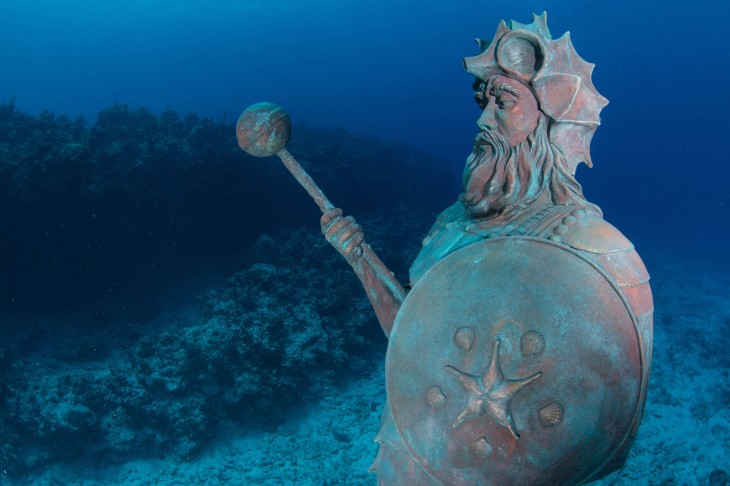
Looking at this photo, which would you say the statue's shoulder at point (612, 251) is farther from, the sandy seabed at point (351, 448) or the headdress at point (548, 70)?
the sandy seabed at point (351, 448)

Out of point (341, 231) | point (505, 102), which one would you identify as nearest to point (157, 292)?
point (341, 231)

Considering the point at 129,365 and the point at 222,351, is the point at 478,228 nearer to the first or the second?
the point at 222,351

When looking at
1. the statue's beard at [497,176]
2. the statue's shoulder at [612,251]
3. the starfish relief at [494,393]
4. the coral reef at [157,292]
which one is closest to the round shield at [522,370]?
the starfish relief at [494,393]

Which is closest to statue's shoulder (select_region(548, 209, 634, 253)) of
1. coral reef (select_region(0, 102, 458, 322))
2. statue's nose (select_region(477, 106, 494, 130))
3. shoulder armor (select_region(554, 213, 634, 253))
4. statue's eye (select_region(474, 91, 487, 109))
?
shoulder armor (select_region(554, 213, 634, 253))

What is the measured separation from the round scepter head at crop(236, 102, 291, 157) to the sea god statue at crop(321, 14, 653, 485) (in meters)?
1.04

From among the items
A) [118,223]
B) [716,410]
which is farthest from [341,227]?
[118,223]

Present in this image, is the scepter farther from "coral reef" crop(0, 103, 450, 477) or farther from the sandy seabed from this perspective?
"coral reef" crop(0, 103, 450, 477)

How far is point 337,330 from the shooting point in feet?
33.1

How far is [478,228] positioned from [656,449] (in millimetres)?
7564

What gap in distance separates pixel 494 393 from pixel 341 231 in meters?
1.17

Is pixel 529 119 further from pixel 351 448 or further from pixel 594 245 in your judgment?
pixel 351 448

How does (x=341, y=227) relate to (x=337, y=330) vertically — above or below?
below

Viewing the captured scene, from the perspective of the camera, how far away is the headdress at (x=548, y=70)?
7.43ft

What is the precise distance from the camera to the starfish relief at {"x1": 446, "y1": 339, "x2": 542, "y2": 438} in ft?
6.06
